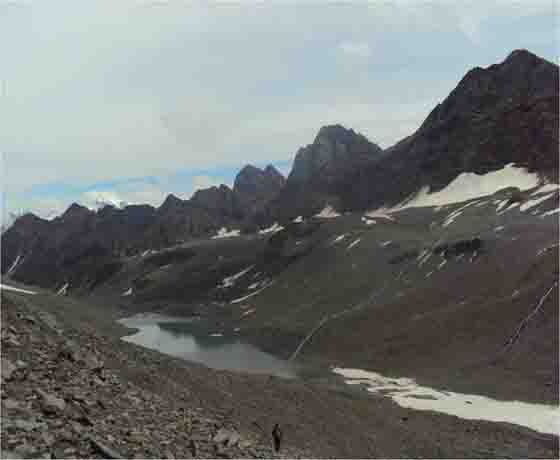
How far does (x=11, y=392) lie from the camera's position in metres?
14.6

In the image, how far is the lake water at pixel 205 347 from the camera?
279ft

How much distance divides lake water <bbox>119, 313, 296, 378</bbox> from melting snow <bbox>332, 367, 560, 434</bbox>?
18.0 meters

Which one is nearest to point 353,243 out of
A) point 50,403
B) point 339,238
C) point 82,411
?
point 339,238

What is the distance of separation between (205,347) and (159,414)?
91.4 meters

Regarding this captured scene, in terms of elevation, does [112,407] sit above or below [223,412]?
above

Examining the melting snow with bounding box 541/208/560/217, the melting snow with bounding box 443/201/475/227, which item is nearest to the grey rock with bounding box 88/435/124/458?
the melting snow with bounding box 541/208/560/217

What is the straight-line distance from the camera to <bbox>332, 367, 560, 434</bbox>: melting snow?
1951 inches

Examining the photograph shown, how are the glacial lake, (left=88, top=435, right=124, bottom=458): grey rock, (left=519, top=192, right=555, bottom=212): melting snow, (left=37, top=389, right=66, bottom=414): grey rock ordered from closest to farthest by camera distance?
(left=88, top=435, right=124, bottom=458): grey rock, (left=37, top=389, right=66, bottom=414): grey rock, the glacial lake, (left=519, top=192, right=555, bottom=212): melting snow

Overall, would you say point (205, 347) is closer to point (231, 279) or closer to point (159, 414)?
point (231, 279)

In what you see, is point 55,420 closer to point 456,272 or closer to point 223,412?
point 223,412

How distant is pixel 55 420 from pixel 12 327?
638 centimetres

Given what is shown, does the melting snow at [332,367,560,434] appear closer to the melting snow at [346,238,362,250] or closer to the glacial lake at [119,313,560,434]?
the glacial lake at [119,313,560,434]

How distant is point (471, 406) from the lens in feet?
183

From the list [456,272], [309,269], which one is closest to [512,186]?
[309,269]
